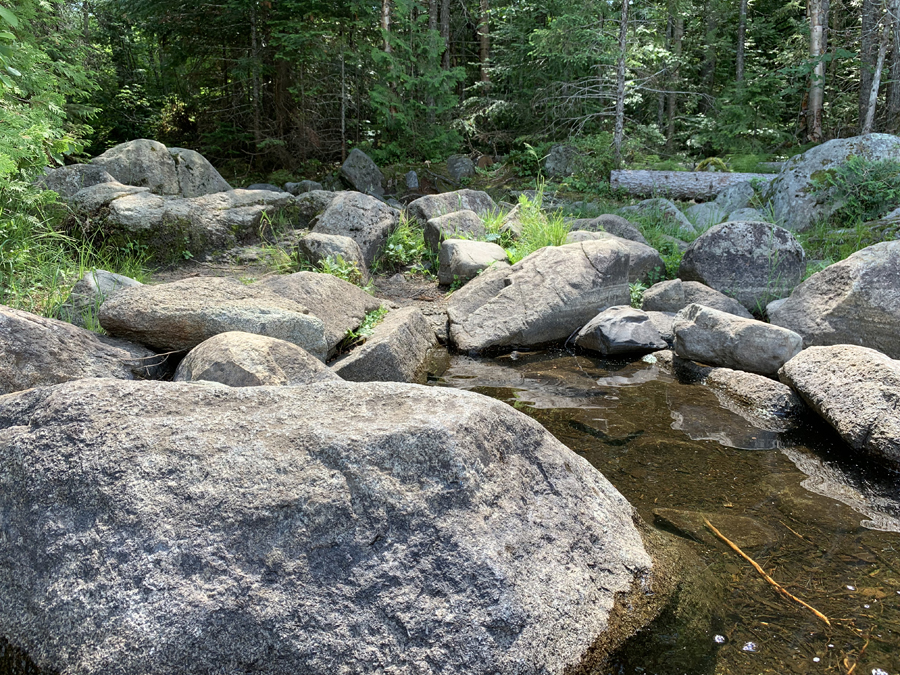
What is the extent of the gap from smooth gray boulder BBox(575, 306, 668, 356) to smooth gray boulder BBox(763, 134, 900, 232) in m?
4.74

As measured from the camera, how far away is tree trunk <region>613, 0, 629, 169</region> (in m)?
12.3

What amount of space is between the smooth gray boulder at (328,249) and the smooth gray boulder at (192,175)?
12.1 ft

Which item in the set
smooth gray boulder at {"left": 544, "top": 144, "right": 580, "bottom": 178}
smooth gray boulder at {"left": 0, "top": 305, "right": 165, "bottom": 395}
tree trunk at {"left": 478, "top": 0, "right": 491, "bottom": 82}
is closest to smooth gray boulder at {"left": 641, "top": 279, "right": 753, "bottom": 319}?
smooth gray boulder at {"left": 0, "top": 305, "right": 165, "bottom": 395}

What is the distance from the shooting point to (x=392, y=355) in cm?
481

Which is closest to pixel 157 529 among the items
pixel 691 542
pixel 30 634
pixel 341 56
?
pixel 30 634

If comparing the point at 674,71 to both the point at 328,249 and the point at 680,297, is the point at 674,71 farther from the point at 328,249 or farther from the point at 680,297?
the point at 328,249

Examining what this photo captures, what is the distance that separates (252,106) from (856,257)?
45.9 ft

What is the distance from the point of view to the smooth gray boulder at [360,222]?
788 cm

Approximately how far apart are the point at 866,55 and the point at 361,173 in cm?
1249

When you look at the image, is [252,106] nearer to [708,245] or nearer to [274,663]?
[708,245]

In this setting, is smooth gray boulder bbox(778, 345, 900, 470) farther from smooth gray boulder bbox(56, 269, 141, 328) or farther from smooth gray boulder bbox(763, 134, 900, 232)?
smooth gray boulder bbox(763, 134, 900, 232)

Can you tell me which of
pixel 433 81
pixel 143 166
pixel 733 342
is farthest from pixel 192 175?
pixel 733 342

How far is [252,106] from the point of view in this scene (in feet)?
49.5

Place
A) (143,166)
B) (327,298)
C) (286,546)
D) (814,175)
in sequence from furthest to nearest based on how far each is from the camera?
(814,175) < (143,166) < (327,298) < (286,546)
